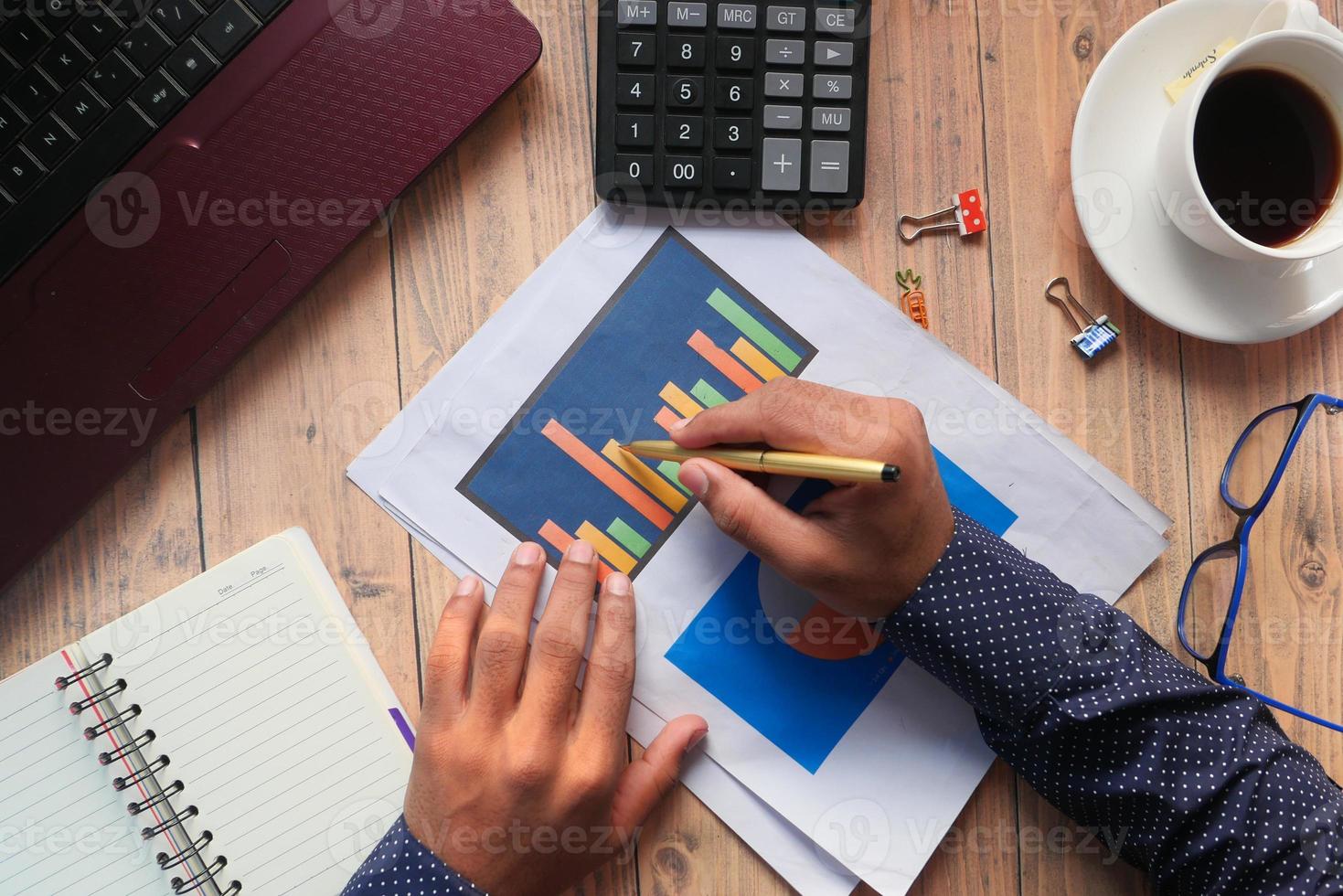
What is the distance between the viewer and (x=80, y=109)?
488 millimetres

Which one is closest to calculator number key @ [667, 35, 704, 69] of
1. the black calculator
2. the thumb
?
the black calculator

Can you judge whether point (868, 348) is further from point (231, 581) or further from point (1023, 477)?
point (231, 581)

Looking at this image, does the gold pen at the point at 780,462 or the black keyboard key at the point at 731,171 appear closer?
the gold pen at the point at 780,462

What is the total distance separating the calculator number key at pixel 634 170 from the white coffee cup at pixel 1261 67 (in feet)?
1.02

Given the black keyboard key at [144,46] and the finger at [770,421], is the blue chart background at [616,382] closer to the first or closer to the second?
the finger at [770,421]

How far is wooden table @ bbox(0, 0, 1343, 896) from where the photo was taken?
1.88ft

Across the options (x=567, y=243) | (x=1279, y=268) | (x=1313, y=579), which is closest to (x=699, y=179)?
(x=567, y=243)

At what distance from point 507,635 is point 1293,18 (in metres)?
0.59

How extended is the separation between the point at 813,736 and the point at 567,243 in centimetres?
36

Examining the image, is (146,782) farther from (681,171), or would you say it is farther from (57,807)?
(681,171)

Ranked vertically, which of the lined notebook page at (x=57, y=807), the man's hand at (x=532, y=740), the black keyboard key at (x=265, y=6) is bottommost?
the lined notebook page at (x=57, y=807)

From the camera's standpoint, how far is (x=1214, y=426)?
1.92ft

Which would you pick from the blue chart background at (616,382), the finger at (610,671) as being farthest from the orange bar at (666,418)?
the finger at (610,671)

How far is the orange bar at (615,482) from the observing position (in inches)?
22.6
